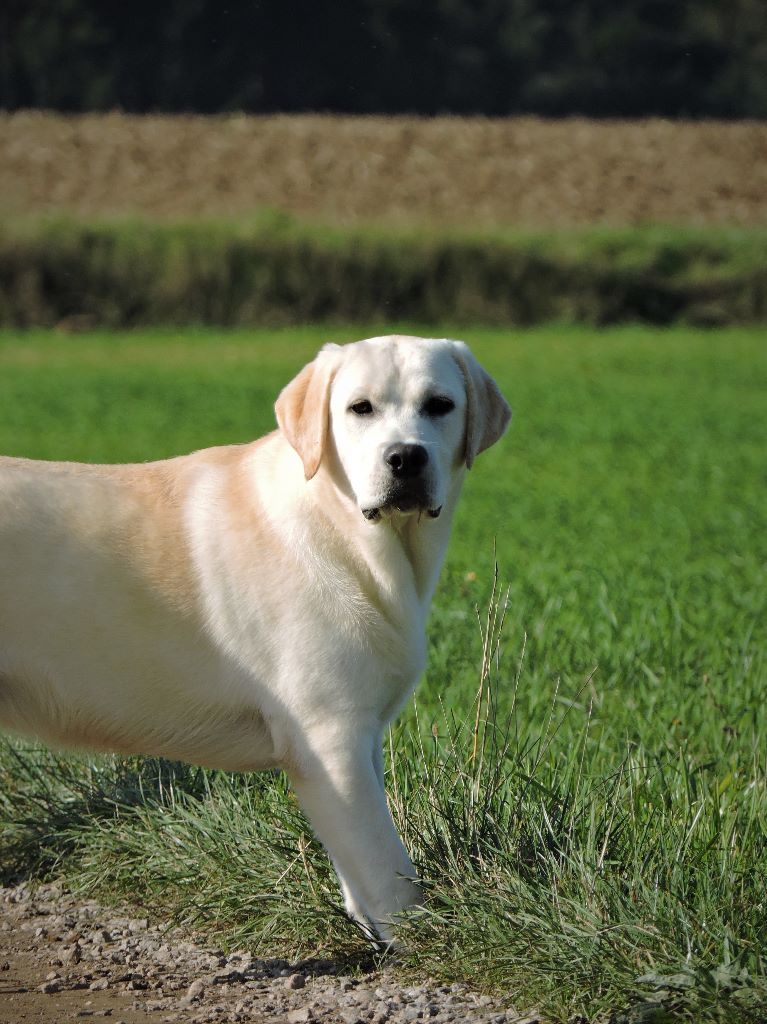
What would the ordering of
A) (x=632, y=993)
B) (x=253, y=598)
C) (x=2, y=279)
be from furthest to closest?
1. (x=2, y=279)
2. (x=253, y=598)
3. (x=632, y=993)

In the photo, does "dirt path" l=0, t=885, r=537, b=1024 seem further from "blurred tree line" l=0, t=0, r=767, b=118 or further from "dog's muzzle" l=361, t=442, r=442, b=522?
"blurred tree line" l=0, t=0, r=767, b=118

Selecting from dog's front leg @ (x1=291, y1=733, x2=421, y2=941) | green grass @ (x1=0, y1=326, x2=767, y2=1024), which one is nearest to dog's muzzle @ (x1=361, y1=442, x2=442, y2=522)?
green grass @ (x1=0, y1=326, x2=767, y2=1024)

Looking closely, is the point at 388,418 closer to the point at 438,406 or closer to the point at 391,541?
the point at 438,406

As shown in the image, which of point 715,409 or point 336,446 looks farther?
point 715,409

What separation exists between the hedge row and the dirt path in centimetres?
2786

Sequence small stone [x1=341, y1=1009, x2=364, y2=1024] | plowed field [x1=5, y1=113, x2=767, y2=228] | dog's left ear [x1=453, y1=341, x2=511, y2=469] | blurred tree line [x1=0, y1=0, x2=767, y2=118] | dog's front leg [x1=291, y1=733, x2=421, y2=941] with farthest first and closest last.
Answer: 1. blurred tree line [x1=0, y1=0, x2=767, y2=118]
2. plowed field [x1=5, y1=113, x2=767, y2=228]
3. dog's left ear [x1=453, y1=341, x2=511, y2=469]
4. dog's front leg [x1=291, y1=733, x2=421, y2=941]
5. small stone [x1=341, y1=1009, x2=364, y2=1024]

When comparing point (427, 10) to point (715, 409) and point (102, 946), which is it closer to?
point (715, 409)

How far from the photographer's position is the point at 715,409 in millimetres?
18969

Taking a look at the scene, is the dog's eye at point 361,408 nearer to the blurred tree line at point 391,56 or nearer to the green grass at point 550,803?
the green grass at point 550,803

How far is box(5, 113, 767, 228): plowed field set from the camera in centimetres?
3953

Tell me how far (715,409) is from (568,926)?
53.5ft

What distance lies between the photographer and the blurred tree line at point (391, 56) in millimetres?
50562

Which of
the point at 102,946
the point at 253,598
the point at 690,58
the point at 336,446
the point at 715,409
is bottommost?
the point at 715,409

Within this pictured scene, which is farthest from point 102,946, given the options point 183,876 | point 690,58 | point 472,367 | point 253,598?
point 690,58
